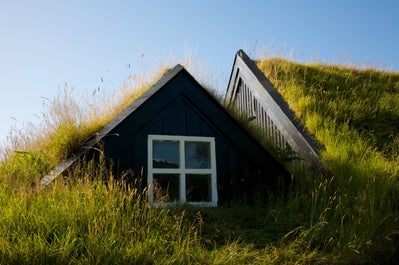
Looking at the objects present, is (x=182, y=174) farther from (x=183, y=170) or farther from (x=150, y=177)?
(x=150, y=177)

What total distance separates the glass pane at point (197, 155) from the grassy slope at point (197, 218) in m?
0.76

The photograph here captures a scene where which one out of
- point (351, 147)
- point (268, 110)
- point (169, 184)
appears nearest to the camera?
point (169, 184)

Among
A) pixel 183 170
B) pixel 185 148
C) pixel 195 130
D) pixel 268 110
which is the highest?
pixel 268 110

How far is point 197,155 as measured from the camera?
7.53 meters

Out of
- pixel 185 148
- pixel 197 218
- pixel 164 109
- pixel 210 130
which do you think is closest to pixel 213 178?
pixel 185 148

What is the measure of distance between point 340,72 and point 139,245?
9470mm

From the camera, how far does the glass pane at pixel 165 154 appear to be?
722cm

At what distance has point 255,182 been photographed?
771cm

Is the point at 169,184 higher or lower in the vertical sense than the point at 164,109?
lower

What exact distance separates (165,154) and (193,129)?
1.95ft

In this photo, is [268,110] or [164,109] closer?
[164,109]

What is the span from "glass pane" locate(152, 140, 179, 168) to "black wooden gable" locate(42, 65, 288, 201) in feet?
0.49

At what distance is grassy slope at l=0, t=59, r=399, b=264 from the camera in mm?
5148

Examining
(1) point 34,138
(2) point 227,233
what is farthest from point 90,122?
(2) point 227,233
